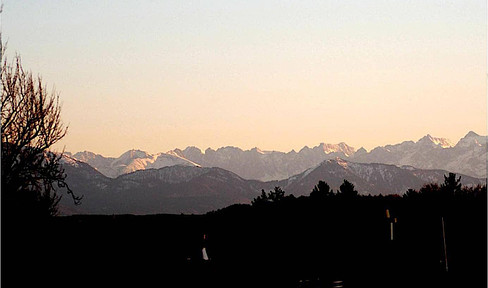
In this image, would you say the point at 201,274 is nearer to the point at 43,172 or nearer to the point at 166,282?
the point at 166,282

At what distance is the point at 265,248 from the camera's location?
1594 inches

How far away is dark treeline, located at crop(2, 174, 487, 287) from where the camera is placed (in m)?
26.3

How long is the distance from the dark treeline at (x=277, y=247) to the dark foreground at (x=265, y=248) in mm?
46

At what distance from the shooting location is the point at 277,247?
133ft

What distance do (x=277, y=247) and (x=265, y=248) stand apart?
0.60 m

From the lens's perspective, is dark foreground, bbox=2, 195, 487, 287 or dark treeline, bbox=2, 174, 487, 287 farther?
dark treeline, bbox=2, 174, 487, 287

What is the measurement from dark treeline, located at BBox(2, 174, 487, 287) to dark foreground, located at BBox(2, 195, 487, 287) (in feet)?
0.15

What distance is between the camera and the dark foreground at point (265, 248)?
2612 cm

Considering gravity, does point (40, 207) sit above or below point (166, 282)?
above

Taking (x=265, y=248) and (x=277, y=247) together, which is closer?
(x=265, y=248)

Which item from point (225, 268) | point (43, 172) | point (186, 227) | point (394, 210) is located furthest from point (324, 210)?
point (43, 172)

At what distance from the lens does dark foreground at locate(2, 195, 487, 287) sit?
85.7 ft

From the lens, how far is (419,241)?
115 feet

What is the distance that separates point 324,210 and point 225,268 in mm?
11361
